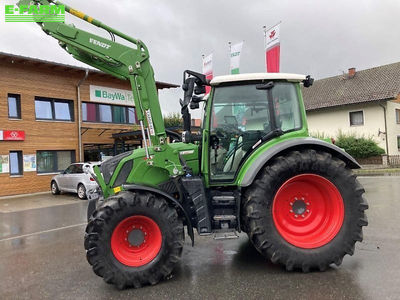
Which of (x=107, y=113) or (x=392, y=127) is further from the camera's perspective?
(x=392, y=127)

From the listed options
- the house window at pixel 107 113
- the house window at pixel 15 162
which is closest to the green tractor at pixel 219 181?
the house window at pixel 15 162

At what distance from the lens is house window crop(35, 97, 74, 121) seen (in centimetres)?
1795

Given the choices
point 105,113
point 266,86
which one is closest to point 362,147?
point 105,113

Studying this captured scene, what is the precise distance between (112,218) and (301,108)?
2.85 m

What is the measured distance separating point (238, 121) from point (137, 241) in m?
2.01

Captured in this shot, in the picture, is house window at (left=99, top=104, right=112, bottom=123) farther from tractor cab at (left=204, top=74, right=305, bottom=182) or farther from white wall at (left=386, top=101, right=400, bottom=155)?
white wall at (left=386, top=101, right=400, bottom=155)

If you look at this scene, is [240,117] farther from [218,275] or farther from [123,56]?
[218,275]

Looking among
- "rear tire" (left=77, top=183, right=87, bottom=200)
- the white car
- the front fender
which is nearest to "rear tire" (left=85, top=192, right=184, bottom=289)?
the front fender

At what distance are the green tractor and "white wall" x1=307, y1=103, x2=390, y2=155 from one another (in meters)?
26.3

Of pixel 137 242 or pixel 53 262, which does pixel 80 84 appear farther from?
pixel 137 242

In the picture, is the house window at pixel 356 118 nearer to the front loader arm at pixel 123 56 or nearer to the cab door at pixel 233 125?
the cab door at pixel 233 125

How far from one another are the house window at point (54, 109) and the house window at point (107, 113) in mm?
781

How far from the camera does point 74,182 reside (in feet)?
49.0

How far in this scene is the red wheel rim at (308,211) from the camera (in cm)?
447
